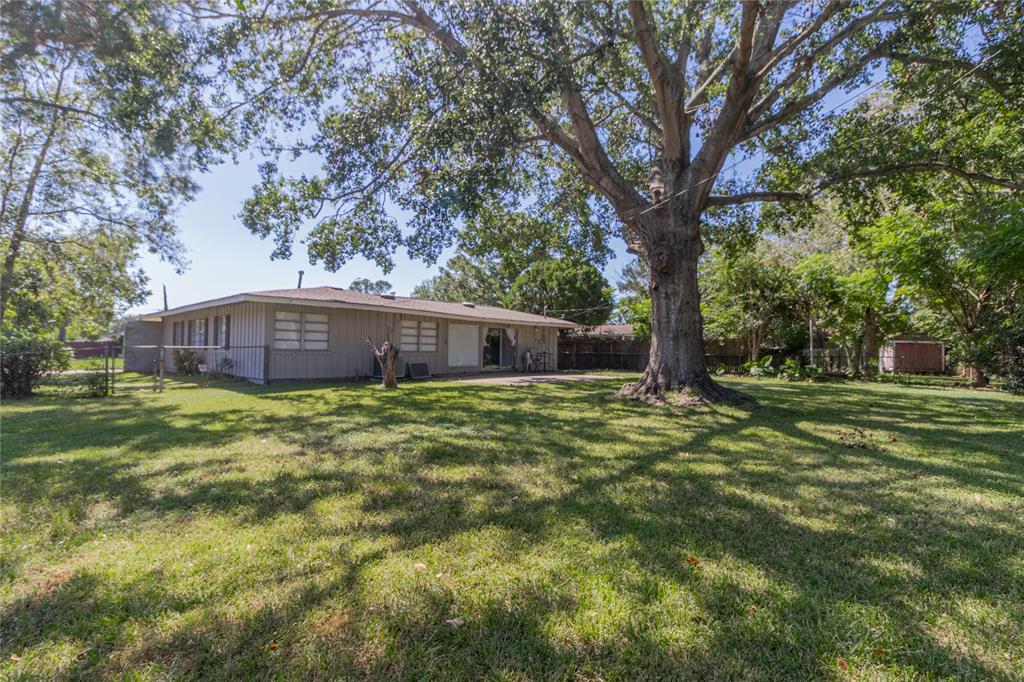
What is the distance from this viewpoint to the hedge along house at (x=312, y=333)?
12.0 metres

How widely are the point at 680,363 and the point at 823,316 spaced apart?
12077mm

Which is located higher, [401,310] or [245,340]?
[401,310]

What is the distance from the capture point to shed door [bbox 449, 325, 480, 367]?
1647 centimetres

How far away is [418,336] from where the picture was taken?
15.2 meters

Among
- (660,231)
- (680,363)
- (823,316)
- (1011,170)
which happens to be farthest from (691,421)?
(823,316)

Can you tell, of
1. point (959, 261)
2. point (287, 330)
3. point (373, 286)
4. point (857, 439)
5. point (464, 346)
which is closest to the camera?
point (857, 439)

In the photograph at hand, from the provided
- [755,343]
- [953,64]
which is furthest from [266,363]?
[755,343]

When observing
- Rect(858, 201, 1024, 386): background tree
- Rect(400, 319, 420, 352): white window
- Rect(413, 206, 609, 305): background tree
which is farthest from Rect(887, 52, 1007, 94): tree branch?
Rect(400, 319, 420, 352): white window

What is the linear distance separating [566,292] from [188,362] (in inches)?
711

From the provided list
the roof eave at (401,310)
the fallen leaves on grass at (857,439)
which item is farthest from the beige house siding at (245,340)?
the fallen leaves on grass at (857,439)

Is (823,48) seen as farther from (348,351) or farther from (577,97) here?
(348,351)

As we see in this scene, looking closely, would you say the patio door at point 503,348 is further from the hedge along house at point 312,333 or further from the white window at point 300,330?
the white window at point 300,330

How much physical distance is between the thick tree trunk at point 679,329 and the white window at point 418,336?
28.0ft

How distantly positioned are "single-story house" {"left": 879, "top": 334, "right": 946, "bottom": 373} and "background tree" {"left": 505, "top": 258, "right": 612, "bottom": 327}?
1415cm
